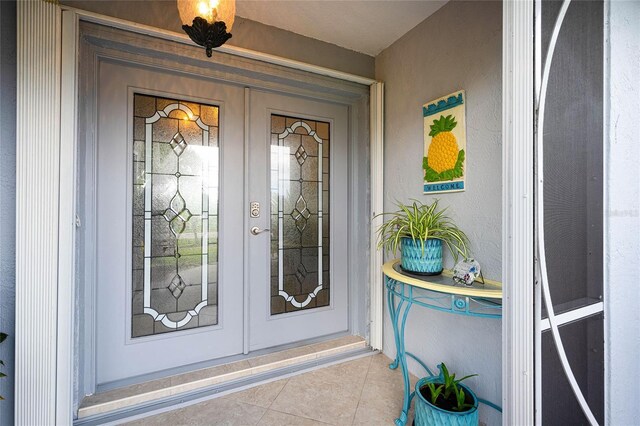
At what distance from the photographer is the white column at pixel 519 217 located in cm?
88

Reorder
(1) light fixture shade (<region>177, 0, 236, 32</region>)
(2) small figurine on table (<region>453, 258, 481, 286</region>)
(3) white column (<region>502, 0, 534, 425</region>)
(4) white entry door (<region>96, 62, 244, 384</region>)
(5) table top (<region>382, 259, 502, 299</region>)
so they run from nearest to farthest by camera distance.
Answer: (3) white column (<region>502, 0, 534, 425</region>) → (1) light fixture shade (<region>177, 0, 236, 32</region>) → (5) table top (<region>382, 259, 502, 299</region>) → (2) small figurine on table (<region>453, 258, 481, 286</region>) → (4) white entry door (<region>96, 62, 244, 384</region>)

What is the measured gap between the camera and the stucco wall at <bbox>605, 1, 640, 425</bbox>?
3.58 ft

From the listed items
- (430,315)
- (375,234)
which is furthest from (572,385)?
(375,234)

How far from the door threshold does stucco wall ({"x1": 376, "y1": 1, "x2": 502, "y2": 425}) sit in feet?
2.04

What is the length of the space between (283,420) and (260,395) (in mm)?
263

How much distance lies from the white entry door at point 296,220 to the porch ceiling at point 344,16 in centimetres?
48

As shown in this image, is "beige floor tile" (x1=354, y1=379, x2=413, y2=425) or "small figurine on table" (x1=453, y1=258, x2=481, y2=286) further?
"beige floor tile" (x1=354, y1=379, x2=413, y2=425)

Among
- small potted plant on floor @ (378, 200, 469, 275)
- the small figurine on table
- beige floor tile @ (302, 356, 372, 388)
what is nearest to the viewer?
the small figurine on table

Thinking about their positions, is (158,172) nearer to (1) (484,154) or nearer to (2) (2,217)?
(2) (2,217)

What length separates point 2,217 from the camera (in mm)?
1312

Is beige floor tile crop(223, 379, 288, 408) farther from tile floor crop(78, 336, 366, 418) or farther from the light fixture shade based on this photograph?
the light fixture shade

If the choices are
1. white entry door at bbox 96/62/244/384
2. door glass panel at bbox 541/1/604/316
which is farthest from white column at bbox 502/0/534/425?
white entry door at bbox 96/62/244/384

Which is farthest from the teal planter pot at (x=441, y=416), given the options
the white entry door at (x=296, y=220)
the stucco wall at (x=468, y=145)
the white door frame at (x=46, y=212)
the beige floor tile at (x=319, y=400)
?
the white door frame at (x=46, y=212)

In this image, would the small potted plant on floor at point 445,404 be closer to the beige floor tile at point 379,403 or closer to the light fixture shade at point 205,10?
the beige floor tile at point 379,403
